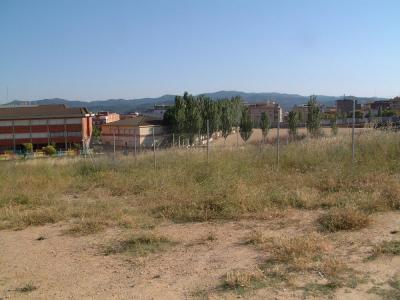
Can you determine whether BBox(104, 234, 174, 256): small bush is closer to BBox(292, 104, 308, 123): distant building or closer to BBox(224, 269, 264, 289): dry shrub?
BBox(224, 269, 264, 289): dry shrub

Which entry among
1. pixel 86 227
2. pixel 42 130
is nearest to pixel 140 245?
pixel 86 227

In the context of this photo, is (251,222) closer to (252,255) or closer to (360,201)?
(252,255)

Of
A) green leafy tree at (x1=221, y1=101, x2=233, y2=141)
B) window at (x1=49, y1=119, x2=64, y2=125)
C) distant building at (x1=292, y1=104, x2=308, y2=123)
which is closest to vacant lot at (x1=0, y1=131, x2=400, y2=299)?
distant building at (x1=292, y1=104, x2=308, y2=123)

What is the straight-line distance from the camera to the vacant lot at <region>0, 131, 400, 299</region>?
13.2 ft

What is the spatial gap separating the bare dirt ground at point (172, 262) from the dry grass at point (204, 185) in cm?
51

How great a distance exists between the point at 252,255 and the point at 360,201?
9.78 feet

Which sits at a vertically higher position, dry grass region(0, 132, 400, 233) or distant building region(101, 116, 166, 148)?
dry grass region(0, 132, 400, 233)

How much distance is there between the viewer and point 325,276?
4.07 m

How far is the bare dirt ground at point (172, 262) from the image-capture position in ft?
12.8

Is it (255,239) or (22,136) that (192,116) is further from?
(255,239)

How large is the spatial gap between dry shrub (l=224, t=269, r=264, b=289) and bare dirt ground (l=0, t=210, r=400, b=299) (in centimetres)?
11

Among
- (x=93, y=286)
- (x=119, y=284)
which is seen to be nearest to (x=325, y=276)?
(x=119, y=284)

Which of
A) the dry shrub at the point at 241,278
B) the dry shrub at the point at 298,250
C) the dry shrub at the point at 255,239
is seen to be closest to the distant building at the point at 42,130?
the dry shrub at the point at 255,239

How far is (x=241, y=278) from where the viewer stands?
13.2 ft
